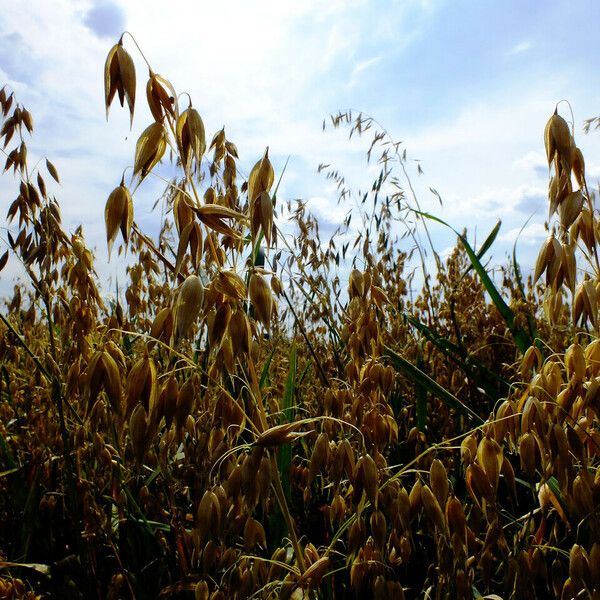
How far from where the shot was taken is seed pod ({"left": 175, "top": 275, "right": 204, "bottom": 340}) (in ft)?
2.54

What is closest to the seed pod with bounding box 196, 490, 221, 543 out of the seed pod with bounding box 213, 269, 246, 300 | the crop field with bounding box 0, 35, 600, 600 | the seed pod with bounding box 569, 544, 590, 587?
the crop field with bounding box 0, 35, 600, 600

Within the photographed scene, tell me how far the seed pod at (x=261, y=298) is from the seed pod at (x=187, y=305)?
0.32ft

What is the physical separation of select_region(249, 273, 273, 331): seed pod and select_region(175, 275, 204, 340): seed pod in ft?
0.32

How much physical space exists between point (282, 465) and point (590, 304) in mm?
881

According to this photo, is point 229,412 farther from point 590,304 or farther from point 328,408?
point 590,304

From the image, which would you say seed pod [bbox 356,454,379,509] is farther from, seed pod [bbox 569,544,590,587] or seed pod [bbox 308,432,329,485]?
seed pod [bbox 569,544,590,587]

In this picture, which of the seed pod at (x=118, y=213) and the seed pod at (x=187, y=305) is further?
the seed pod at (x=118, y=213)

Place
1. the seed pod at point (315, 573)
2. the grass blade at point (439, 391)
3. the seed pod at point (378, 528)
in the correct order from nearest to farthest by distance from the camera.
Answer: the seed pod at point (315, 573) → the seed pod at point (378, 528) → the grass blade at point (439, 391)

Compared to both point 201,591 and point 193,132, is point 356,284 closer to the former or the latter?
point 193,132

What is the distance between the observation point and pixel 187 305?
0.78 m

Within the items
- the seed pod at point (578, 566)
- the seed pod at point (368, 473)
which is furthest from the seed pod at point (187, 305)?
the seed pod at point (578, 566)

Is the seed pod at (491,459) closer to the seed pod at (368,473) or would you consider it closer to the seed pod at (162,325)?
the seed pod at (368,473)

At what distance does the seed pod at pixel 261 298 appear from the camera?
865mm

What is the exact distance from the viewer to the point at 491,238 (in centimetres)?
196
